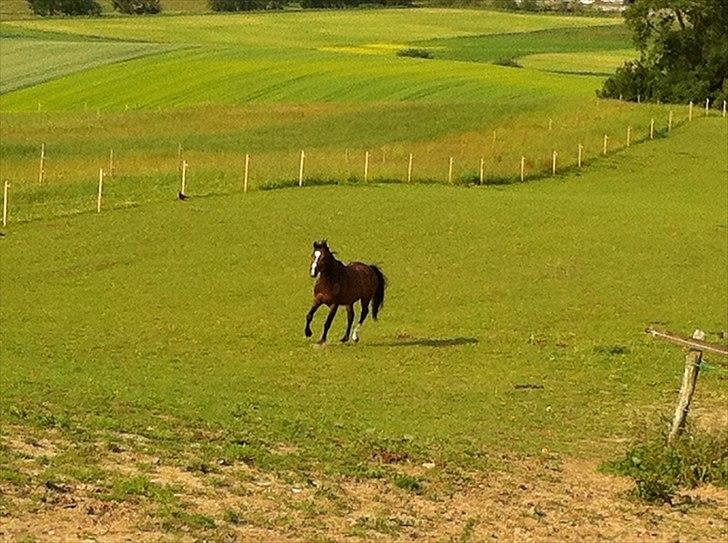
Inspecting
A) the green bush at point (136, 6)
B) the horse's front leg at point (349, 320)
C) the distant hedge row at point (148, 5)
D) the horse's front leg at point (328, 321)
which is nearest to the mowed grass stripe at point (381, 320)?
the horse's front leg at point (328, 321)

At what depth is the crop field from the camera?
1337 cm

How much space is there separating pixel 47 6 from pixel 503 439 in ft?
515

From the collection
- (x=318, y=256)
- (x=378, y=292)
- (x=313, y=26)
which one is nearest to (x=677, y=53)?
(x=313, y=26)

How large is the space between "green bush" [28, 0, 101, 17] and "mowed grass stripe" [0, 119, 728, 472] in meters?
127

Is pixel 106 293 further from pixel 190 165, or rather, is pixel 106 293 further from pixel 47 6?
pixel 47 6

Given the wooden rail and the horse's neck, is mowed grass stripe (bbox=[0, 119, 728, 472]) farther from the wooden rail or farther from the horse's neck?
the wooden rail

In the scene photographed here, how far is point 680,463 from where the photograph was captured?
15609 millimetres

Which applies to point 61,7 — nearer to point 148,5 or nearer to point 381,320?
point 148,5

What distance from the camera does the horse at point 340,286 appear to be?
24.1m

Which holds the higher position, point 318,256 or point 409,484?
point 318,256

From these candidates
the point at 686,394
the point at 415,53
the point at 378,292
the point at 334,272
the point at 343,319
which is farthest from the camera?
the point at 415,53

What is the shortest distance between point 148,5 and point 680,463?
165 meters

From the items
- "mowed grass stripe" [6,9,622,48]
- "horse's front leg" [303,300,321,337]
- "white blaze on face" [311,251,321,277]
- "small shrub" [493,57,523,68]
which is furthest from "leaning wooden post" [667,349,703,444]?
"mowed grass stripe" [6,9,622,48]

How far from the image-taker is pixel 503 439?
17641 mm
